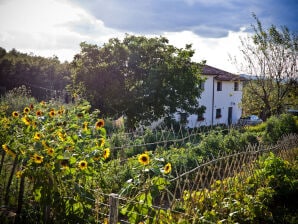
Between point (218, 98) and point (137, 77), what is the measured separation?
12.9 metres

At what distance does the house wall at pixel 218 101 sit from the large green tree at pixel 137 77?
8.80 meters

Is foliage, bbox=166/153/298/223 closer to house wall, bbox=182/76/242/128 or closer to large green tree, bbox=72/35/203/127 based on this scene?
large green tree, bbox=72/35/203/127

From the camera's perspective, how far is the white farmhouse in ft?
70.3

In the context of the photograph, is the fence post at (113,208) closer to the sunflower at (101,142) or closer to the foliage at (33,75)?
the sunflower at (101,142)

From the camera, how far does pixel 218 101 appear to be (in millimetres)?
23328

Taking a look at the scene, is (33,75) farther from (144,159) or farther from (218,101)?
(144,159)

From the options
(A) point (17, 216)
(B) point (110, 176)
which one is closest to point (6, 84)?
(B) point (110, 176)

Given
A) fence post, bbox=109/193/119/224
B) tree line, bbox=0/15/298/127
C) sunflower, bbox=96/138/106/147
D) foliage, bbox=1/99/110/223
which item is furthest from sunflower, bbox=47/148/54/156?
tree line, bbox=0/15/298/127

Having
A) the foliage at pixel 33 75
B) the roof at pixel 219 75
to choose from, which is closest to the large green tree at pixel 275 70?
the roof at pixel 219 75

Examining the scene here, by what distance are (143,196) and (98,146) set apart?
0.90 metres

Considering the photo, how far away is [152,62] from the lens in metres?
11.7

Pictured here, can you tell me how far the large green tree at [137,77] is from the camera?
37.0 feet

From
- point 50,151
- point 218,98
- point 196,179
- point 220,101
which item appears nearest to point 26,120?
point 50,151

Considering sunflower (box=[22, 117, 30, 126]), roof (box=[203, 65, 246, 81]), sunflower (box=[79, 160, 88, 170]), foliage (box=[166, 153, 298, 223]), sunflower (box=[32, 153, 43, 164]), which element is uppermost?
roof (box=[203, 65, 246, 81])
